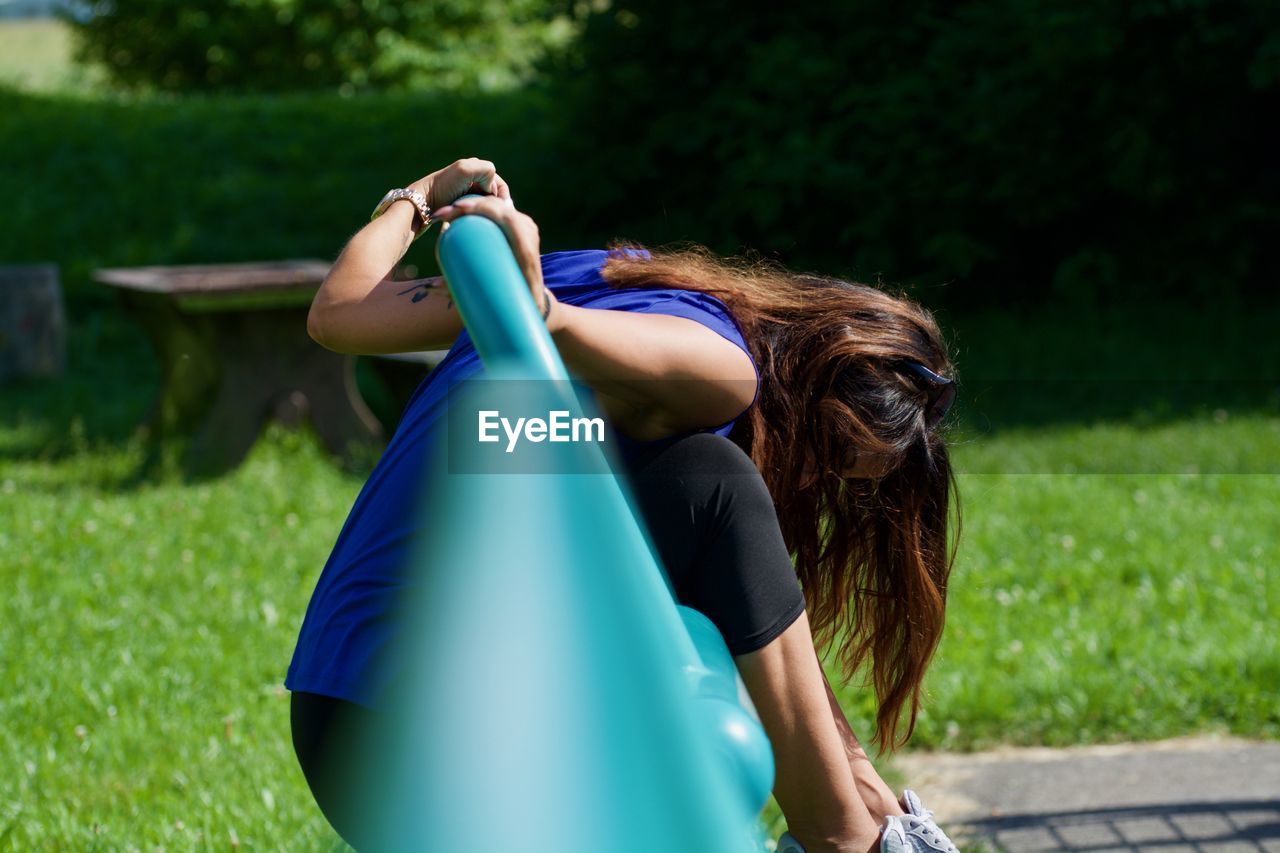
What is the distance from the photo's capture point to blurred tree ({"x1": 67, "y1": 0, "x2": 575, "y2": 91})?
17719mm

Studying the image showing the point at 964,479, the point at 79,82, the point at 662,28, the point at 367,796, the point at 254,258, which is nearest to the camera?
the point at 367,796

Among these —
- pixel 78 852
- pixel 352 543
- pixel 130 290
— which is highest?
pixel 352 543

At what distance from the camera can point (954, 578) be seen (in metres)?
4.27

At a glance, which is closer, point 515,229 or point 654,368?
point 515,229

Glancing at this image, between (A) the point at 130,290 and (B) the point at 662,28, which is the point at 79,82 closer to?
(B) the point at 662,28

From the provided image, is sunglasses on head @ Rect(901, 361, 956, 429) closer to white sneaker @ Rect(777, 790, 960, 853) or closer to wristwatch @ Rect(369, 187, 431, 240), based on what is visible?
white sneaker @ Rect(777, 790, 960, 853)

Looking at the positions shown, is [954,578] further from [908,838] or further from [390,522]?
[390,522]

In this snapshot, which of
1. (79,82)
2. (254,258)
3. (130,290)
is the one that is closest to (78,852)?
(130,290)

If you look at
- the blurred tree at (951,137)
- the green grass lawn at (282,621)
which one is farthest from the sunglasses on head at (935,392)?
the blurred tree at (951,137)

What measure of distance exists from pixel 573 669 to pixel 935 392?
86 cm

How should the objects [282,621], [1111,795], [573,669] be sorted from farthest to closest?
[282,621] < [1111,795] < [573,669]

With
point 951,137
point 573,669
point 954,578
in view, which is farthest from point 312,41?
point 573,669

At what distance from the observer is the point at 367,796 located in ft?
5.76

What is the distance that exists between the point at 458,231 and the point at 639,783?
0.52m
